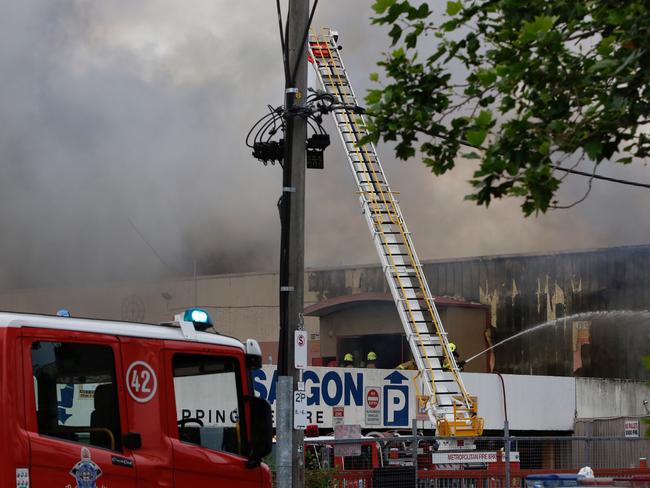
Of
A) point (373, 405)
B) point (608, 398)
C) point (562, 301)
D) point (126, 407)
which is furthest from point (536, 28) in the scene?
point (562, 301)

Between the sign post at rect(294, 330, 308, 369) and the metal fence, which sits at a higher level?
the sign post at rect(294, 330, 308, 369)

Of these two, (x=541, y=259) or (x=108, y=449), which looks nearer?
(x=108, y=449)

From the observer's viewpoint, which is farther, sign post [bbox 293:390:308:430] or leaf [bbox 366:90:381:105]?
sign post [bbox 293:390:308:430]

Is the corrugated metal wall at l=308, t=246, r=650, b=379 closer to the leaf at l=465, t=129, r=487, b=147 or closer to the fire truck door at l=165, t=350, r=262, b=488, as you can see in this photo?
the fire truck door at l=165, t=350, r=262, b=488

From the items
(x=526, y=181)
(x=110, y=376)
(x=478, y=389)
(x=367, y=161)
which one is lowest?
(x=478, y=389)

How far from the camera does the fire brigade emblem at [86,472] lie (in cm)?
758

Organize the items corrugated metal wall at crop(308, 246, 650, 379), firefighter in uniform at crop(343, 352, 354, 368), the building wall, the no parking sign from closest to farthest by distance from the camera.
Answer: the no parking sign → the building wall → firefighter in uniform at crop(343, 352, 354, 368) → corrugated metal wall at crop(308, 246, 650, 379)

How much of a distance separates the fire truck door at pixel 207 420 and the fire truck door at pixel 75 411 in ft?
1.55

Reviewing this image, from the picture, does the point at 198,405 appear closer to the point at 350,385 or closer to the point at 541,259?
the point at 350,385

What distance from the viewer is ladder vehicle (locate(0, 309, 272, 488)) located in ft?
24.3

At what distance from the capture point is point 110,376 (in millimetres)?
7973

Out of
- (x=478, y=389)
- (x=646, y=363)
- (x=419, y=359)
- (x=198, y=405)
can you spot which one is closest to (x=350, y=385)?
(x=419, y=359)

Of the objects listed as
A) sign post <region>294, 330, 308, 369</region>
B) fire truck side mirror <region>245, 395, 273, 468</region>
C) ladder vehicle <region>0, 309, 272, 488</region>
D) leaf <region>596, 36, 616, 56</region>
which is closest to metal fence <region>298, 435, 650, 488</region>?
sign post <region>294, 330, 308, 369</region>

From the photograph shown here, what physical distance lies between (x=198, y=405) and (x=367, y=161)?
17.7 m
